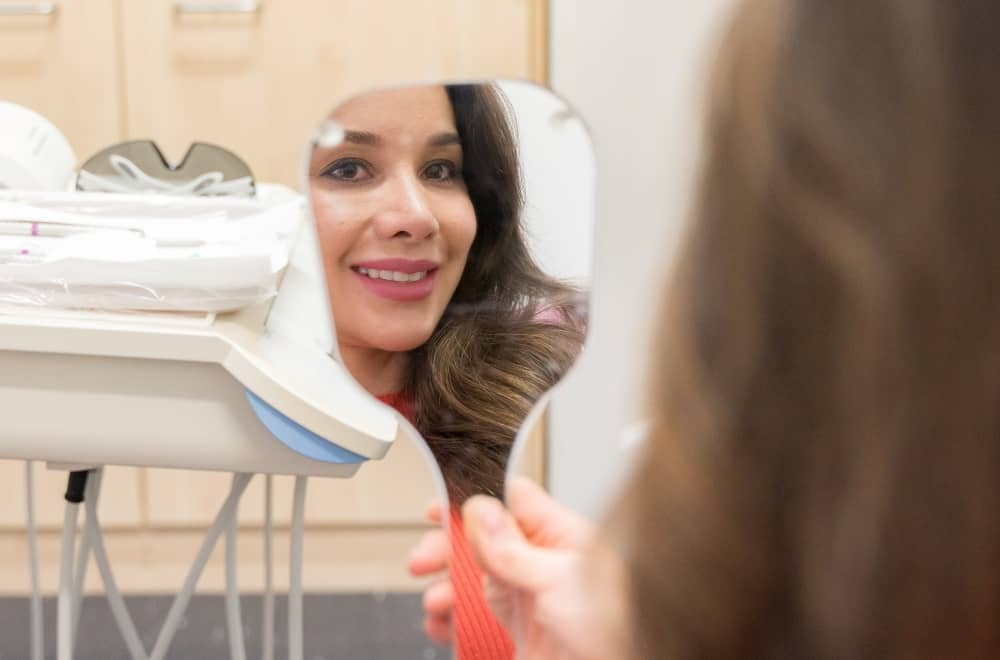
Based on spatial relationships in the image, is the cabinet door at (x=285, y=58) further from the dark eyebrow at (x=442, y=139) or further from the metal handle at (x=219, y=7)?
the dark eyebrow at (x=442, y=139)

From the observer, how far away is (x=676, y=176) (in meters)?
0.24

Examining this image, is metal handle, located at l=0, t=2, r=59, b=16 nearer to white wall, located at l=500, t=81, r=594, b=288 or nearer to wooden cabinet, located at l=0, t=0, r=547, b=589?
wooden cabinet, located at l=0, t=0, r=547, b=589

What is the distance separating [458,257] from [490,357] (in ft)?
0.11

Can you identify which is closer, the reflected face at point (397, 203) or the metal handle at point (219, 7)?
Result: the reflected face at point (397, 203)

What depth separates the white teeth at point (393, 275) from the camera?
315mm

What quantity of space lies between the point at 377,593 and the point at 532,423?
1086mm

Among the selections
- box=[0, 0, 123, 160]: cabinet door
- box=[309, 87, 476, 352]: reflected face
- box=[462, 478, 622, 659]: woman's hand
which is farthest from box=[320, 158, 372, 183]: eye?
box=[0, 0, 123, 160]: cabinet door

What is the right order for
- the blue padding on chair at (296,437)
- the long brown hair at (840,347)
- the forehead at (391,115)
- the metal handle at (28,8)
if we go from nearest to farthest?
the long brown hair at (840,347)
the forehead at (391,115)
the blue padding on chair at (296,437)
the metal handle at (28,8)

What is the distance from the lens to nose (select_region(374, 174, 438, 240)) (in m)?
0.31

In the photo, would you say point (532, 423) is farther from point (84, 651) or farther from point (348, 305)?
point (84, 651)

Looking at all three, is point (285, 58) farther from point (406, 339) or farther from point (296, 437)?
point (406, 339)

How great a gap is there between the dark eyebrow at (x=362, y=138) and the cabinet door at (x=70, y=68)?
1009mm

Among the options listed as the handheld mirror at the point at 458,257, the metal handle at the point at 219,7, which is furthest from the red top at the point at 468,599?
the metal handle at the point at 219,7

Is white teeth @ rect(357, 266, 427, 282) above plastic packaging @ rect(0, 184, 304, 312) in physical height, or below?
above
